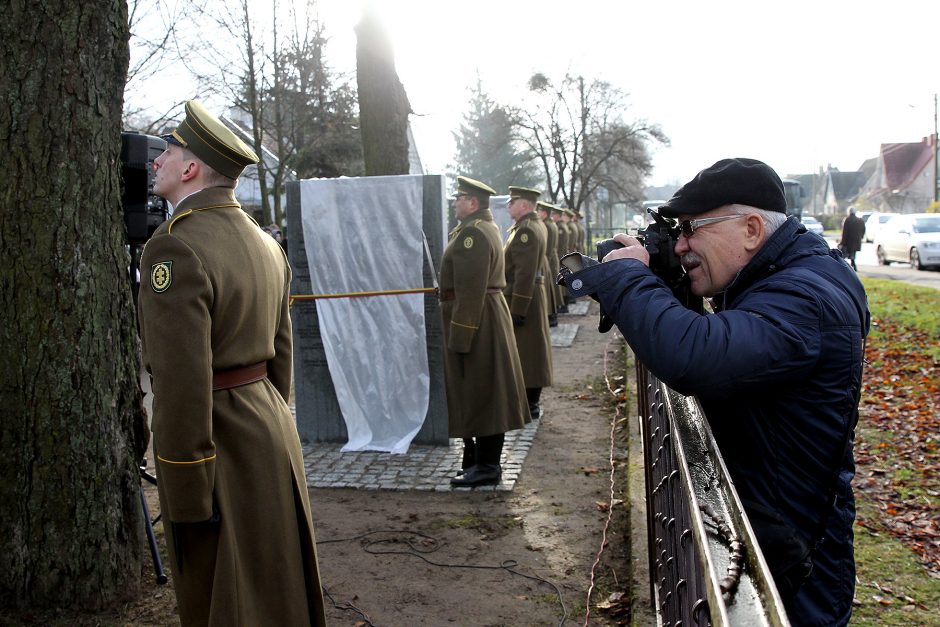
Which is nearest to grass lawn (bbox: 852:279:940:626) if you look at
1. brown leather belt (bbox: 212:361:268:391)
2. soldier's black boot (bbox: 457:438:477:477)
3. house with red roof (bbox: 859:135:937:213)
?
soldier's black boot (bbox: 457:438:477:477)

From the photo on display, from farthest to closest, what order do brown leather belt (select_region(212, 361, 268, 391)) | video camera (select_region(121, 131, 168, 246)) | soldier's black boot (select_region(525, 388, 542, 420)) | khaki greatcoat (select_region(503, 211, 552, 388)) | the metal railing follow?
soldier's black boot (select_region(525, 388, 542, 420)) < khaki greatcoat (select_region(503, 211, 552, 388)) < video camera (select_region(121, 131, 168, 246)) < brown leather belt (select_region(212, 361, 268, 391)) < the metal railing

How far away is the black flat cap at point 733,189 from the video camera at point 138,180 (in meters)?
2.99

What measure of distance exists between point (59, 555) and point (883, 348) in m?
11.2

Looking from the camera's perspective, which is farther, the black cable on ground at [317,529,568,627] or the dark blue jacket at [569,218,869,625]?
the black cable on ground at [317,529,568,627]

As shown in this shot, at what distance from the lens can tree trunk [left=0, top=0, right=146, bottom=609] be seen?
12.5 ft

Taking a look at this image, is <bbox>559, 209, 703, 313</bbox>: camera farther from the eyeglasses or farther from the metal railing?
the metal railing

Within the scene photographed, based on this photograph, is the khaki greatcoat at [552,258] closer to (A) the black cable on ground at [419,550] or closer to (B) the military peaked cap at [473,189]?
(B) the military peaked cap at [473,189]

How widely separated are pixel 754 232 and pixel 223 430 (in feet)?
6.08

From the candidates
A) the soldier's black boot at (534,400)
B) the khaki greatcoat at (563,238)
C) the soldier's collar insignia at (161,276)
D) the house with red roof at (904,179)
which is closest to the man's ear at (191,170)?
the soldier's collar insignia at (161,276)

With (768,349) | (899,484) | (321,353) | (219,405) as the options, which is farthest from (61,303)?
(899,484)

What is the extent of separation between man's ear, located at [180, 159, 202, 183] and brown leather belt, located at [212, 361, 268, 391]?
2.27ft

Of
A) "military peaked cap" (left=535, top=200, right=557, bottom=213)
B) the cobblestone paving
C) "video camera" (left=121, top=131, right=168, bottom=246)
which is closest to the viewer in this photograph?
"video camera" (left=121, top=131, right=168, bottom=246)

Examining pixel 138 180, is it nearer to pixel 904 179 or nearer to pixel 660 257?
pixel 660 257

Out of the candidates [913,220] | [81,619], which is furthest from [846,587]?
[913,220]
